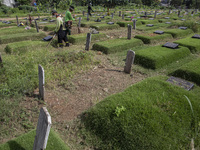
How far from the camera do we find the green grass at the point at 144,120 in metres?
2.87

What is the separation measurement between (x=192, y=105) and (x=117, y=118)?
178 centimetres

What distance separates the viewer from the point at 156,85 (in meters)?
4.23

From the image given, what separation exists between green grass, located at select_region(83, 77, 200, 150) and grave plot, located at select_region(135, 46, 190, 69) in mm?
2365

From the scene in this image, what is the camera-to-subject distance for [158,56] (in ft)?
20.7

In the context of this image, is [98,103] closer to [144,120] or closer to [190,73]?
[144,120]

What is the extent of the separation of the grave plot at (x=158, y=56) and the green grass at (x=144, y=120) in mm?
2365

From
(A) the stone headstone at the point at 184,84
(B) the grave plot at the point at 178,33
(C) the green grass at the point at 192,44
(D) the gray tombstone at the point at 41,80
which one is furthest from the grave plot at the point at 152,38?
(D) the gray tombstone at the point at 41,80

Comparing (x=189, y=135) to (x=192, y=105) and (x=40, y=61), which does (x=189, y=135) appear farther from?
(x=40, y=61)

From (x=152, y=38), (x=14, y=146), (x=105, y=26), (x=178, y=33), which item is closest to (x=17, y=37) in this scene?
(x=105, y=26)

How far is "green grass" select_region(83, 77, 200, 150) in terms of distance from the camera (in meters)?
2.87

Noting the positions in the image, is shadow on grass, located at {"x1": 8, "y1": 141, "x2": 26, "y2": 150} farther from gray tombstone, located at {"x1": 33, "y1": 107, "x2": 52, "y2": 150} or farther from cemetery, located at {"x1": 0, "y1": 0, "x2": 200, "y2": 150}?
gray tombstone, located at {"x1": 33, "y1": 107, "x2": 52, "y2": 150}

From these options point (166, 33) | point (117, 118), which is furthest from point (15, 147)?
point (166, 33)

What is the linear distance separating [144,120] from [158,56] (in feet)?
12.7

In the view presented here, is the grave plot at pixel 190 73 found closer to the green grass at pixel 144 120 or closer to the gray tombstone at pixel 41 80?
the green grass at pixel 144 120
